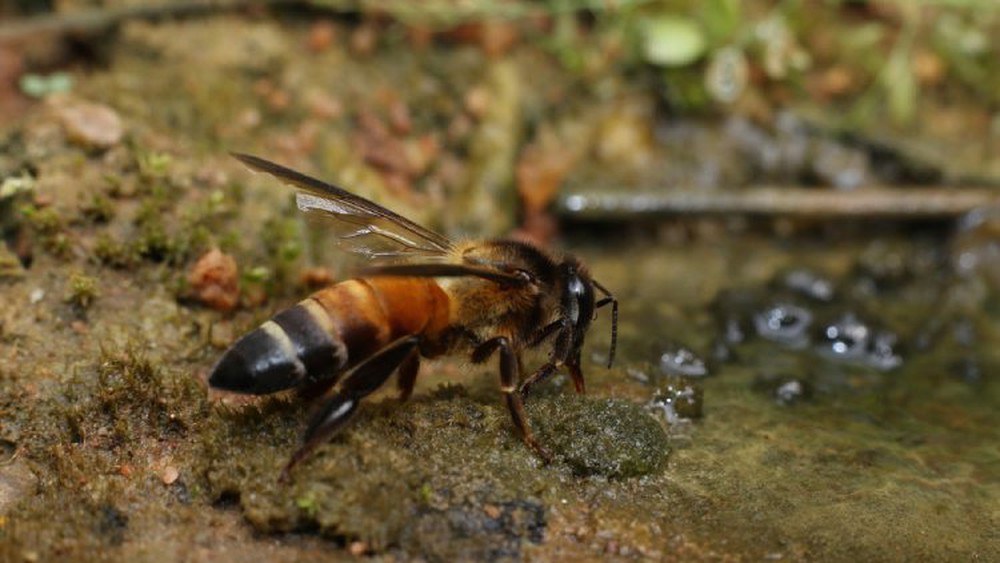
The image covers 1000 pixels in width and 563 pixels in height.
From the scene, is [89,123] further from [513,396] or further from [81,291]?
[513,396]

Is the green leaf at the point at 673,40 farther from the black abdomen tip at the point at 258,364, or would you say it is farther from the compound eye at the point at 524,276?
the black abdomen tip at the point at 258,364

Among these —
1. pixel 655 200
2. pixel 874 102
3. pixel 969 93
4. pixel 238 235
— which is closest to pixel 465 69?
pixel 655 200

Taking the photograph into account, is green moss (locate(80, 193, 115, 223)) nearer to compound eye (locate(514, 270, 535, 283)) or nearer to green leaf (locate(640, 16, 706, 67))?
compound eye (locate(514, 270, 535, 283))

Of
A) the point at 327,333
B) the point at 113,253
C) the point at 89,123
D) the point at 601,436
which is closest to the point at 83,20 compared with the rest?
the point at 89,123

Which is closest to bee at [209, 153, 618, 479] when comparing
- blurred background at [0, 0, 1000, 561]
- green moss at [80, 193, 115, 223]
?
blurred background at [0, 0, 1000, 561]

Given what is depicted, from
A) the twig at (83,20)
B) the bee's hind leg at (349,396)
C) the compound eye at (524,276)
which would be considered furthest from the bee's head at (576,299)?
the twig at (83,20)
